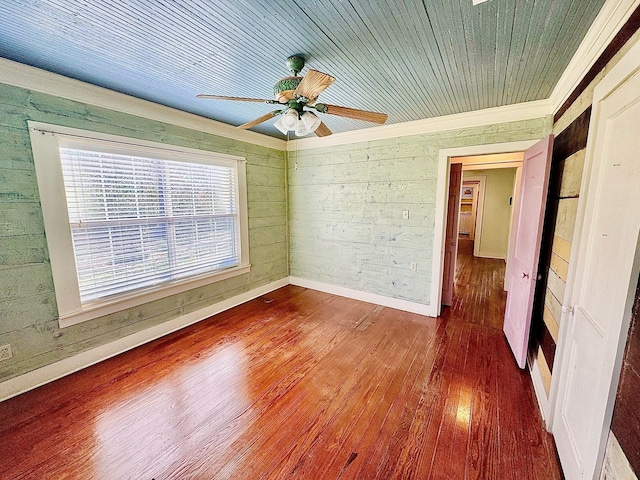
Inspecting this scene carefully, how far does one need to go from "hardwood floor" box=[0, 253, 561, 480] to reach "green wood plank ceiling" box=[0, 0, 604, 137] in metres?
2.40

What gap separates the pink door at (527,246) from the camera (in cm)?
199

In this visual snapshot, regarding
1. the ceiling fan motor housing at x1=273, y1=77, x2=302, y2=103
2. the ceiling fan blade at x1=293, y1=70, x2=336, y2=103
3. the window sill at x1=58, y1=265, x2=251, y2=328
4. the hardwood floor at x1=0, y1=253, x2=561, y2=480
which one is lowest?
the hardwood floor at x1=0, y1=253, x2=561, y2=480

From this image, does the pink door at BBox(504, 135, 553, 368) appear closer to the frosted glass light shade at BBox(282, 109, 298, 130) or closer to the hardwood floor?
the hardwood floor

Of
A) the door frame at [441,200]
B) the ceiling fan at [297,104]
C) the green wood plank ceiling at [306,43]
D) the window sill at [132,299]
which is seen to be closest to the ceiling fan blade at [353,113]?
the ceiling fan at [297,104]

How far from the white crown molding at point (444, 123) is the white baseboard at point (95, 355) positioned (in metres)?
2.74

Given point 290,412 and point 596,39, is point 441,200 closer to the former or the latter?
point 596,39

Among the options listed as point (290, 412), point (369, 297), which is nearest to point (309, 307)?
point (369, 297)

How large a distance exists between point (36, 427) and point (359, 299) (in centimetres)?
328

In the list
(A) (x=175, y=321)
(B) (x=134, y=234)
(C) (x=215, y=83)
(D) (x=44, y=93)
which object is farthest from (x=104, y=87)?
(A) (x=175, y=321)

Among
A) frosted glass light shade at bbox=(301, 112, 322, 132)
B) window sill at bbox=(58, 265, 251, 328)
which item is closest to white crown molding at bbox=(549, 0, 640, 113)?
frosted glass light shade at bbox=(301, 112, 322, 132)

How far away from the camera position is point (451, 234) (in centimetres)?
360

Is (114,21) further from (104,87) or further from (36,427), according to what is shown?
(36,427)

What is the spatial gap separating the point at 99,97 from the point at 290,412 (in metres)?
→ 3.00

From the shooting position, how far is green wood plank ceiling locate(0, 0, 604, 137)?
Answer: 50.9 inches
